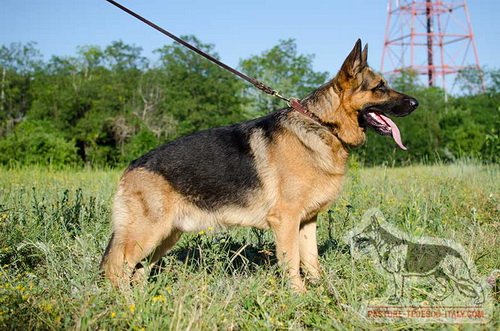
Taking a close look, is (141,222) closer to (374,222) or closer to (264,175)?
(264,175)

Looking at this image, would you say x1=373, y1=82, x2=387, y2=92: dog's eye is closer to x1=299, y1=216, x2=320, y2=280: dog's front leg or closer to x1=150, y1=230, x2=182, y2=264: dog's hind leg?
x1=299, y1=216, x2=320, y2=280: dog's front leg

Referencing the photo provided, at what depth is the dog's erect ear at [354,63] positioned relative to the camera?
4.02 m

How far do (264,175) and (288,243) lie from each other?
0.69m

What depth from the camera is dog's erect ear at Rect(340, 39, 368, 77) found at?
13.2 ft

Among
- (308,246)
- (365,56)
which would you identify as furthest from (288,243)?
(365,56)

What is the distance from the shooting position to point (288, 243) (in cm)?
389

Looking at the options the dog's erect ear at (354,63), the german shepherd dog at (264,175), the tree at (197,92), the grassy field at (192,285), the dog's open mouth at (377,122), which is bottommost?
the grassy field at (192,285)

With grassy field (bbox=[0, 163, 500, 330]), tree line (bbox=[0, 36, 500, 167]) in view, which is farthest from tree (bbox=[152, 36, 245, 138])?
grassy field (bbox=[0, 163, 500, 330])

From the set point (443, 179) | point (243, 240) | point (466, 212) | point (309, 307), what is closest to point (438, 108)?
point (443, 179)

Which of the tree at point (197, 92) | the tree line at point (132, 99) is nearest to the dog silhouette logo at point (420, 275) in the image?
the tree line at point (132, 99)

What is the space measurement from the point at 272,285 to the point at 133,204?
1.51 metres

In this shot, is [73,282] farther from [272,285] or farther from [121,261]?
[272,285]

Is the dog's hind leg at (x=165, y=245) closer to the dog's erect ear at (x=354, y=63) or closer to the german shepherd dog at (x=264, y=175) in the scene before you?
the german shepherd dog at (x=264, y=175)

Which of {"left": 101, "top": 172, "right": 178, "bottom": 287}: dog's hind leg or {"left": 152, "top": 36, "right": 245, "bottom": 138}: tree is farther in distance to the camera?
{"left": 152, "top": 36, "right": 245, "bottom": 138}: tree
